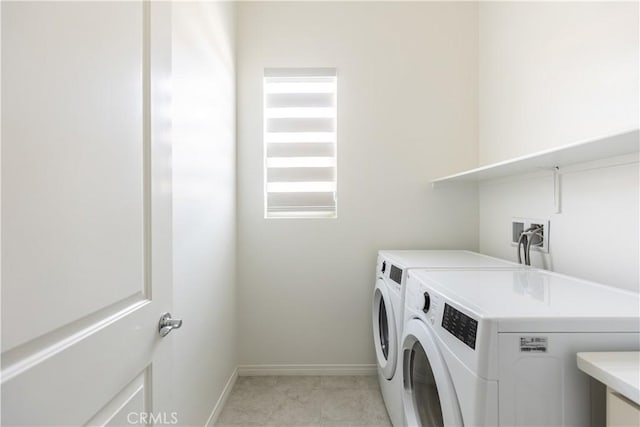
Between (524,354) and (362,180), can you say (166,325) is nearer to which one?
(524,354)

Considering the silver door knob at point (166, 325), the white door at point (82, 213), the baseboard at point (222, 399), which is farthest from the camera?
the baseboard at point (222, 399)

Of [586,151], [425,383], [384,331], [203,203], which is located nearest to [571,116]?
[586,151]

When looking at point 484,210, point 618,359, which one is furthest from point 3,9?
point 484,210

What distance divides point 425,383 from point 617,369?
0.67 m

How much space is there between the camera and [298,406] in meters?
1.87

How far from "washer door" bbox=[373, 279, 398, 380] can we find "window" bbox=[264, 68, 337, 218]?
2.33 feet

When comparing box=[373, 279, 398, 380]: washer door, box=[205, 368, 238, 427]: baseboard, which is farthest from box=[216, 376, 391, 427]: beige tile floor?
box=[373, 279, 398, 380]: washer door

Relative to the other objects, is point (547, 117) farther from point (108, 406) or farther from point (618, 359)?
point (108, 406)

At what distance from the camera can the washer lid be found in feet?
2.43

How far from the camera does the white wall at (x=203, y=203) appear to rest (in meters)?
1.29

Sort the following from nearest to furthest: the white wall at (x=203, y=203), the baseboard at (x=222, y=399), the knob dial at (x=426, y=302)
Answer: the knob dial at (x=426, y=302)
the white wall at (x=203, y=203)
the baseboard at (x=222, y=399)

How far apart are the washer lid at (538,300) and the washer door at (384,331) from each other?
0.40 meters

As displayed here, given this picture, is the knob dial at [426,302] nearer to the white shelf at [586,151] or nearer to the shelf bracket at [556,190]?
the white shelf at [586,151]

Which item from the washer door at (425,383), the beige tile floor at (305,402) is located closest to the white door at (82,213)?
the washer door at (425,383)
